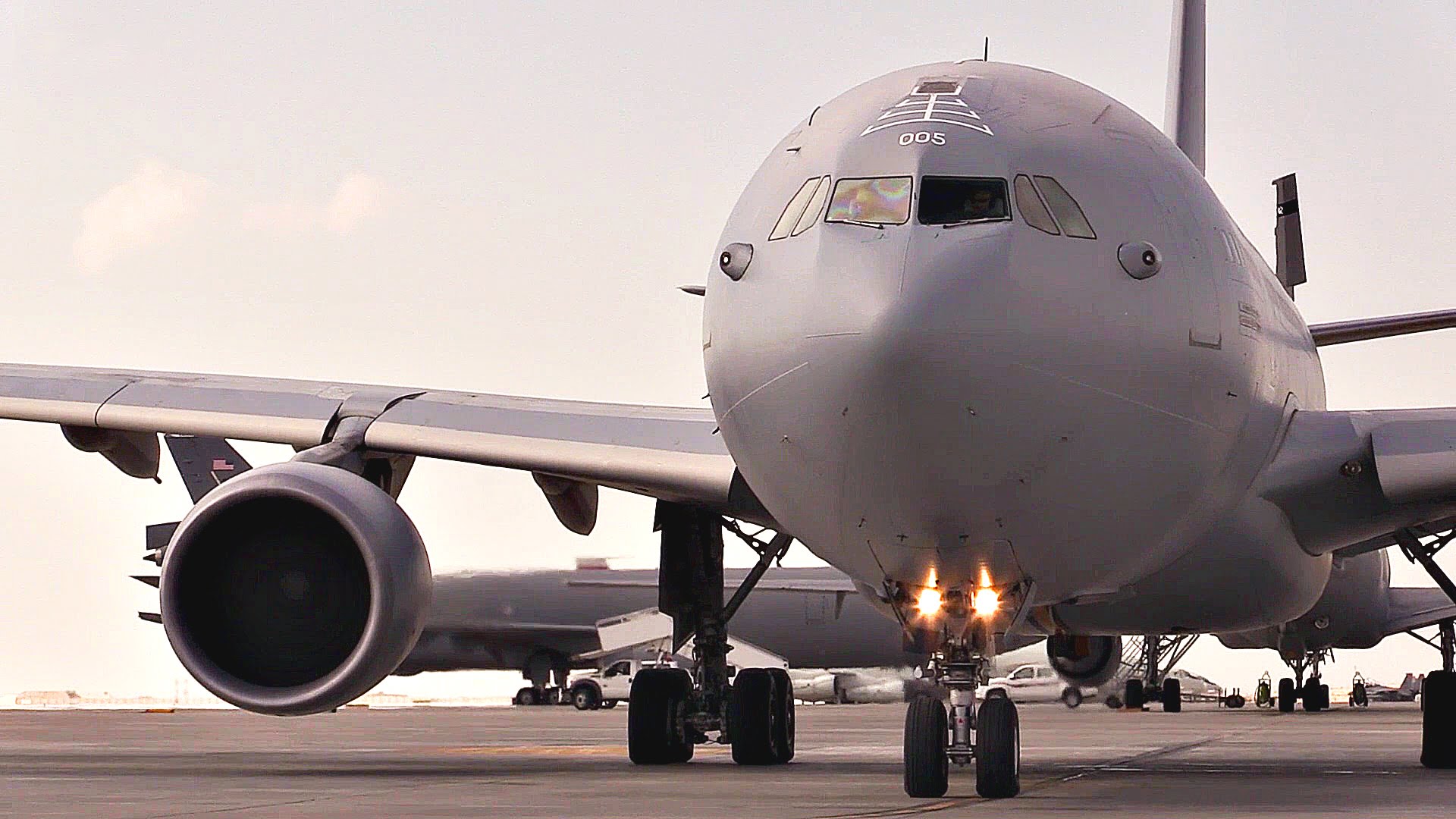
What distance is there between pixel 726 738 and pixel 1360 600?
940 cm

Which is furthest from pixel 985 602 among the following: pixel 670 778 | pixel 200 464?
pixel 200 464

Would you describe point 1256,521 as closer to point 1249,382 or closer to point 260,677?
point 1249,382

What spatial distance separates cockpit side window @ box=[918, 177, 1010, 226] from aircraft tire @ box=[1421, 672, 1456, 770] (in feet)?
21.3

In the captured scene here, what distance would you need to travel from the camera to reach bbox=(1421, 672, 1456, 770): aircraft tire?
1402 centimetres

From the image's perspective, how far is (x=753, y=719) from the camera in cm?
1459

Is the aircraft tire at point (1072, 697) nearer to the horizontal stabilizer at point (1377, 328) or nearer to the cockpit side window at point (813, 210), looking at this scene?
the horizontal stabilizer at point (1377, 328)

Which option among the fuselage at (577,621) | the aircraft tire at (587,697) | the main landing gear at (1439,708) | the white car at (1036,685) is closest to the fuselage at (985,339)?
the main landing gear at (1439,708)

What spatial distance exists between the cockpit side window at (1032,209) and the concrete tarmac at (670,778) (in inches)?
102

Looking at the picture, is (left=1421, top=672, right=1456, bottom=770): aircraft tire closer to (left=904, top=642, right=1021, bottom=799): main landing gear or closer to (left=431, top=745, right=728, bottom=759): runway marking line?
(left=904, top=642, right=1021, bottom=799): main landing gear

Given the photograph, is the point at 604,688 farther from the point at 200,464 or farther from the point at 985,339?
the point at 985,339

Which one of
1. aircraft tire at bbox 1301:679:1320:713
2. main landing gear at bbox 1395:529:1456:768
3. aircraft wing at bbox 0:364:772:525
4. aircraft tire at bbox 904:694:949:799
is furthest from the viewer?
aircraft tire at bbox 1301:679:1320:713

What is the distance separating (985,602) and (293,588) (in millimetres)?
3857

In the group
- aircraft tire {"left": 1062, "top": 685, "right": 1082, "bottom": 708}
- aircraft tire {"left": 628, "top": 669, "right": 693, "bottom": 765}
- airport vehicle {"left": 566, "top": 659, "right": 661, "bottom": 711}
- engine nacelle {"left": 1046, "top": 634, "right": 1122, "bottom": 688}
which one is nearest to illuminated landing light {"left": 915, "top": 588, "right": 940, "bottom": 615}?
aircraft tire {"left": 628, "top": 669, "right": 693, "bottom": 765}

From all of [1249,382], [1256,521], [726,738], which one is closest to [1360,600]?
[726,738]
